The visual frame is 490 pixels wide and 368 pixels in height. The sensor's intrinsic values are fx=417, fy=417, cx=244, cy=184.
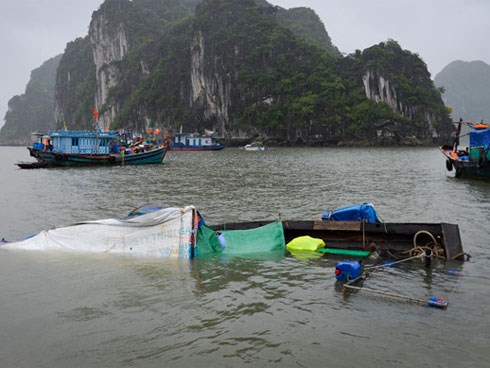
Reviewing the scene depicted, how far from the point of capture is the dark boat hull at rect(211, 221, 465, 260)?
31.3 feet

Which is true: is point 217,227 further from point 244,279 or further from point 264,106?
point 264,106

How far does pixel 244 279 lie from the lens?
842cm

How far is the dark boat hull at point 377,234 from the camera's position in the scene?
375 inches

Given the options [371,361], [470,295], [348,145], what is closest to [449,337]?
[371,361]

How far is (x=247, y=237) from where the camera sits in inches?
419

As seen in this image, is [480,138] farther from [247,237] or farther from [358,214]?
[247,237]

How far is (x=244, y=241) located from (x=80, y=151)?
36430mm

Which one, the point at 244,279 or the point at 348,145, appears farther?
the point at 348,145

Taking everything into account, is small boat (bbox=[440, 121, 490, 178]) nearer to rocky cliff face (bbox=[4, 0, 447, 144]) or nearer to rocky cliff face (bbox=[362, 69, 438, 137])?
rocky cliff face (bbox=[4, 0, 447, 144])

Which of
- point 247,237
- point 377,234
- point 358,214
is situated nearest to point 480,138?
point 358,214

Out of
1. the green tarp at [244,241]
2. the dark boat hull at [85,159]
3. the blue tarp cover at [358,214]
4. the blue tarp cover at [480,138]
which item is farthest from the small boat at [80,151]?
the blue tarp cover at [358,214]

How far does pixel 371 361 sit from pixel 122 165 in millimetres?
40446

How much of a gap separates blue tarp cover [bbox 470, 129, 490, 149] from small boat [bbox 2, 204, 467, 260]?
788 inches

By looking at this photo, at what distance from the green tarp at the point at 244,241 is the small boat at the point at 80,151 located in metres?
34.5
